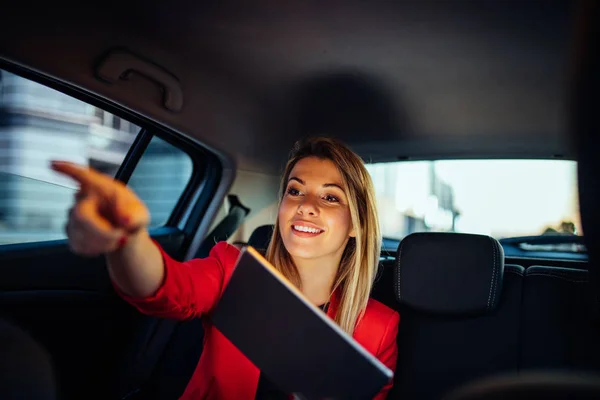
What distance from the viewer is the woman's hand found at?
0.89m

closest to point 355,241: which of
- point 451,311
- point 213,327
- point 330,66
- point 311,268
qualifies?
point 311,268

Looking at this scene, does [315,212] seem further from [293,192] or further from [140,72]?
[140,72]

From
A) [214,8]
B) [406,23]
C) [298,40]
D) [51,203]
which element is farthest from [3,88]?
[406,23]

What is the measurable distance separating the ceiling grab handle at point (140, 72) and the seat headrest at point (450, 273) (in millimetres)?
1235

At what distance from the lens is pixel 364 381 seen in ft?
3.61

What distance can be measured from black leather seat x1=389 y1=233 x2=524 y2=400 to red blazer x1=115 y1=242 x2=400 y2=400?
0.16 metres

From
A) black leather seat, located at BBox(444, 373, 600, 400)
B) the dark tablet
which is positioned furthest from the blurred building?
black leather seat, located at BBox(444, 373, 600, 400)

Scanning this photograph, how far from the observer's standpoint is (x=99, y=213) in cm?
93

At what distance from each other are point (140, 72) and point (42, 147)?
0.53 m

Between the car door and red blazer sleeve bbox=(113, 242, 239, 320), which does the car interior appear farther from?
red blazer sleeve bbox=(113, 242, 239, 320)

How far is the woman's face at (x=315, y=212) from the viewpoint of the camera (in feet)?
6.61

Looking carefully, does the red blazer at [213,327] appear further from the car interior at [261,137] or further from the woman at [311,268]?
the car interior at [261,137]

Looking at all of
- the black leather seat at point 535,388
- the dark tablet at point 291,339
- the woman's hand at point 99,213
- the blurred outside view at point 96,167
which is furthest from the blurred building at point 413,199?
the black leather seat at point 535,388

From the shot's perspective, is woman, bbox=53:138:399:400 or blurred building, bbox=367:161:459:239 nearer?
woman, bbox=53:138:399:400
